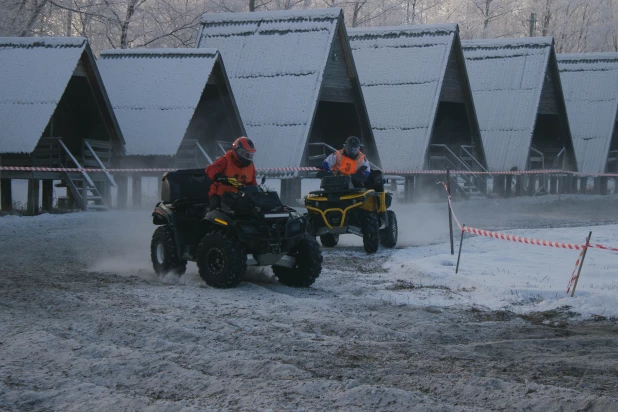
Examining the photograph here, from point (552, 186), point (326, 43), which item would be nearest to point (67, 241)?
point (326, 43)

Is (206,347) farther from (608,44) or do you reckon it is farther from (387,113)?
(608,44)

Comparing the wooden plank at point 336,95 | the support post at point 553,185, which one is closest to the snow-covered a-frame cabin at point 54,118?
the wooden plank at point 336,95

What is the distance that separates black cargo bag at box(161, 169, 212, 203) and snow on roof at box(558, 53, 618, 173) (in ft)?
107

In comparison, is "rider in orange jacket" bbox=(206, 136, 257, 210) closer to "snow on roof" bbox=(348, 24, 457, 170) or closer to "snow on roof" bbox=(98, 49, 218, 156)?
"snow on roof" bbox=(98, 49, 218, 156)

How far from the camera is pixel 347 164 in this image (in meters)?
16.5

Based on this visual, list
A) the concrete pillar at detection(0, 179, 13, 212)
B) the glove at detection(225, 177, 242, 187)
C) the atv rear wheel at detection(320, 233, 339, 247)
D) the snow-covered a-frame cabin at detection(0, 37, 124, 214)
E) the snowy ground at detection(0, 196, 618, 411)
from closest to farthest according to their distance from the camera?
the snowy ground at detection(0, 196, 618, 411)
the glove at detection(225, 177, 242, 187)
the atv rear wheel at detection(320, 233, 339, 247)
the snow-covered a-frame cabin at detection(0, 37, 124, 214)
the concrete pillar at detection(0, 179, 13, 212)

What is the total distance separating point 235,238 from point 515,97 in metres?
28.6

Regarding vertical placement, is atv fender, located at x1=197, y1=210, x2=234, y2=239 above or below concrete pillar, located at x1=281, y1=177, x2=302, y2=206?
above

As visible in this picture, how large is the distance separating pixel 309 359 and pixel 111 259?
296 inches

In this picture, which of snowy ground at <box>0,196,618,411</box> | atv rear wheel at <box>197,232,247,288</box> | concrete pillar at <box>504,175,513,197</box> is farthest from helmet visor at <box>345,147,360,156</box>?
concrete pillar at <box>504,175,513,197</box>

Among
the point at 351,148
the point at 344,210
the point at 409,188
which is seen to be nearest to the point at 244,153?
the point at 344,210

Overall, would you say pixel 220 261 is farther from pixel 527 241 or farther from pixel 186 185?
pixel 527 241

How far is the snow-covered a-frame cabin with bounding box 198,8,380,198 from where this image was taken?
2734 centimetres

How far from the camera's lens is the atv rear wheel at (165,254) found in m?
12.2
